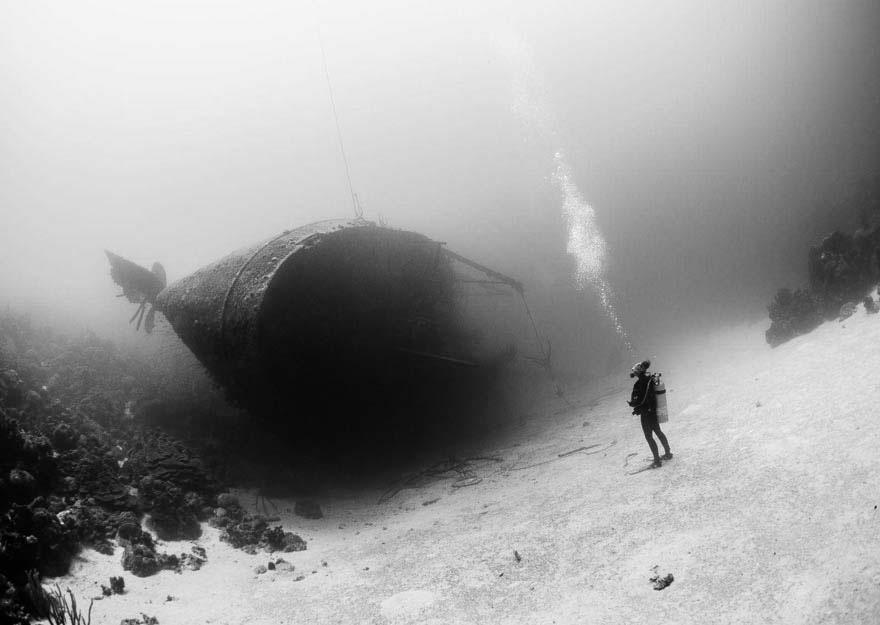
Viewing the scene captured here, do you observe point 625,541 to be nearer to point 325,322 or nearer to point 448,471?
point 448,471

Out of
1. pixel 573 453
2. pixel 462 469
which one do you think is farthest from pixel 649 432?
pixel 462 469

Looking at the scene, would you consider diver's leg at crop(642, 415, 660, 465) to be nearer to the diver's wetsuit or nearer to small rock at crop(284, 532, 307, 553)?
the diver's wetsuit

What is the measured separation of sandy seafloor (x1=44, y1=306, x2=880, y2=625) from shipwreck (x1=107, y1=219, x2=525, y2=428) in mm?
2649

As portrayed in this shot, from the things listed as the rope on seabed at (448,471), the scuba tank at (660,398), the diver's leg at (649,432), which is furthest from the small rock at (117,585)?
the scuba tank at (660,398)

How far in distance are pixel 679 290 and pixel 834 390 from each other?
1326 inches

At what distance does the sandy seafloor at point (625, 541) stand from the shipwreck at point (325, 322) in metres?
2.65

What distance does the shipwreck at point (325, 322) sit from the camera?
9531 millimetres

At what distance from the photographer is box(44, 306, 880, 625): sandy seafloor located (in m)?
3.82

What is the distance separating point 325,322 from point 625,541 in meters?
7.78

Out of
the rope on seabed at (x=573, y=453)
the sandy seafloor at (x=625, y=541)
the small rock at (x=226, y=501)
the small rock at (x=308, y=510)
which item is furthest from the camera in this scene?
the rope on seabed at (x=573, y=453)

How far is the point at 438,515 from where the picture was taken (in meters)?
7.92

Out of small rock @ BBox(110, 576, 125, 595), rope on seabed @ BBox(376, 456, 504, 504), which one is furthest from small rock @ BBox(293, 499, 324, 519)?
small rock @ BBox(110, 576, 125, 595)

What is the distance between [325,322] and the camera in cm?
1031

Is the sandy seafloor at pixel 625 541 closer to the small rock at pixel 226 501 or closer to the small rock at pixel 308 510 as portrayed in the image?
the small rock at pixel 308 510
